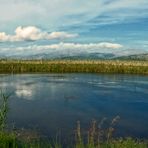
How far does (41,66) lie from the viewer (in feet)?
163

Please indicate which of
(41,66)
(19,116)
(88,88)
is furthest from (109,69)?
(19,116)

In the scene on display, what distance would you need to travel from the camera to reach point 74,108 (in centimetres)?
1934

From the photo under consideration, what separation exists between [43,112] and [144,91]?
1115cm

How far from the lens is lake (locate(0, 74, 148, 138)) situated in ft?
48.5

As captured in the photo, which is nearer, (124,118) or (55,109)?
(124,118)

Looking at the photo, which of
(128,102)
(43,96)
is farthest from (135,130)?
(43,96)

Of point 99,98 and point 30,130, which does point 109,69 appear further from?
point 30,130

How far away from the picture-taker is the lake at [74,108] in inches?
582

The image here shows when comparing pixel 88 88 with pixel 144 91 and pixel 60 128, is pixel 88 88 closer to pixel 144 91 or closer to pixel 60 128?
pixel 144 91

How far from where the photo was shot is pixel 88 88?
2834 cm

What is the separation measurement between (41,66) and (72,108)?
30636 mm

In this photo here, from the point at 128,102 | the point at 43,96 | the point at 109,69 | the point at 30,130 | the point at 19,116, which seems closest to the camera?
the point at 30,130

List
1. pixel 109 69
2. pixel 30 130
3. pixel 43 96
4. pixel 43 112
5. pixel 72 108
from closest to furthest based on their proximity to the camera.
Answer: pixel 30 130 → pixel 43 112 → pixel 72 108 → pixel 43 96 → pixel 109 69

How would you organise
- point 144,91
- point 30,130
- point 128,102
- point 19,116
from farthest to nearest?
point 144,91
point 128,102
point 19,116
point 30,130
